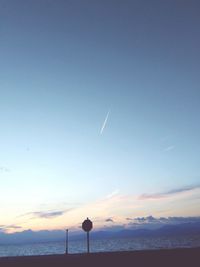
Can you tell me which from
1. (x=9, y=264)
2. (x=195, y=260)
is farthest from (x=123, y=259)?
(x=9, y=264)

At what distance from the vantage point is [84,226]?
21641 millimetres

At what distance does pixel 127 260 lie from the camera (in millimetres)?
17719

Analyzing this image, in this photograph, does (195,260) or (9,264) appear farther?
(9,264)

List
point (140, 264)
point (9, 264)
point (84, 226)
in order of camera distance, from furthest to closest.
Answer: point (84, 226) → point (9, 264) → point (140, 264)

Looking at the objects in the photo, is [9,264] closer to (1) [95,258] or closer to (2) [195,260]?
(1) [95,258]

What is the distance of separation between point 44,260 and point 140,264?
6.55m

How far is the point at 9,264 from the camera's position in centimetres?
1795

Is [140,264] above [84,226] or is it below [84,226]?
below

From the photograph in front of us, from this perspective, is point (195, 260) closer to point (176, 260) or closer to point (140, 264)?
point (176, 260)

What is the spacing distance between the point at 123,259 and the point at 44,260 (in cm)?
529

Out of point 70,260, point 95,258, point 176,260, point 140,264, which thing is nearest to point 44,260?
point 70,260

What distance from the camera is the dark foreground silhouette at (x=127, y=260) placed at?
16.6 metres

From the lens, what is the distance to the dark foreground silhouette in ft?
54.6

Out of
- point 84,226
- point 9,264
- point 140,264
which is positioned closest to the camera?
point 140,264
